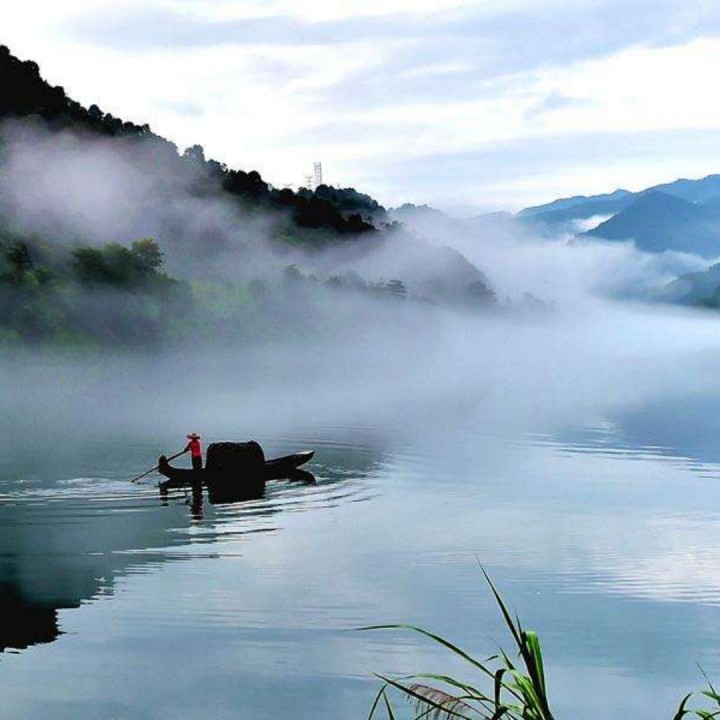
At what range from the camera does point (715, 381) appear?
16000 centimetres

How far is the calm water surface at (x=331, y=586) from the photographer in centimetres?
2330

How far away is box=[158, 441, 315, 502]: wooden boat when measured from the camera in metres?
46.9

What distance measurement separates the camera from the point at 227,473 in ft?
154

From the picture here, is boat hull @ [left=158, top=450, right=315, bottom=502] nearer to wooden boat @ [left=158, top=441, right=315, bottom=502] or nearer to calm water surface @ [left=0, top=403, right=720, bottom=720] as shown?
wooden boat @ [left=158, top=441, right=315, bottom=502]

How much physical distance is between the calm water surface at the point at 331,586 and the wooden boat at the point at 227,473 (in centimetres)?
102

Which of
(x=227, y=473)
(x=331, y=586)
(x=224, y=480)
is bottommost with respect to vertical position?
(x=331, y=586)

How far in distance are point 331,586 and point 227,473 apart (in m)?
15.5

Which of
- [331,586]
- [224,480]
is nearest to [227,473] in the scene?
[224,480]

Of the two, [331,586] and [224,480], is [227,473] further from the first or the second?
[331,586]

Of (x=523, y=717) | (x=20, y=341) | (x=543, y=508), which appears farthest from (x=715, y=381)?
(x=523, y=717)

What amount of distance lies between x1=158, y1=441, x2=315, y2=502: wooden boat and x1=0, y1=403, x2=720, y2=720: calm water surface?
102 centimetres

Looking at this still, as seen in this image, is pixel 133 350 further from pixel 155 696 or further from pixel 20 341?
pixel 155 696

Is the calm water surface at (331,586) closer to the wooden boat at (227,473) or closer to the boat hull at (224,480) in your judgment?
the boat hull at (224,480)

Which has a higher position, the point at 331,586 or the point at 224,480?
the point at 224,480
